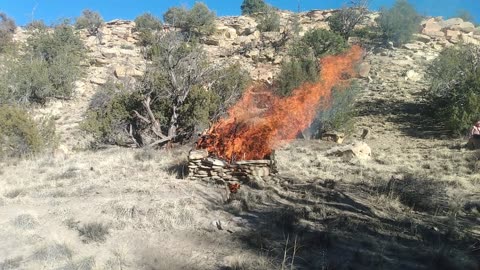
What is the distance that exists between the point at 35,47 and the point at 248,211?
94.3 feet

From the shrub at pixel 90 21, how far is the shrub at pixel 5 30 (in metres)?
6.14

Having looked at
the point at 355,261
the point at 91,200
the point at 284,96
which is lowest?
Result: the point at 91,200

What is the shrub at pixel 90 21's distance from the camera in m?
40.8

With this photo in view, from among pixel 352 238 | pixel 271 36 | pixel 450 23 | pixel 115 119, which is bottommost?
pixel 352 238

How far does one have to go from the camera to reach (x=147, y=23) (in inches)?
1574

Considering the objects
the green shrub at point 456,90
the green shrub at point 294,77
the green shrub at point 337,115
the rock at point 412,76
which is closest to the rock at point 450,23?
the rock at point 412,76

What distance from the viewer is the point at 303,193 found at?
9.17 meters

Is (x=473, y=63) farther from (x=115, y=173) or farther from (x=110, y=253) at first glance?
(x=110, y=253)

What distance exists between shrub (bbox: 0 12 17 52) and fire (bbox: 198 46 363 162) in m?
23.2

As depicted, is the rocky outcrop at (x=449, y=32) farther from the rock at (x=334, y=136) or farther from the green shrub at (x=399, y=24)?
the rock at (x=334, y=136)

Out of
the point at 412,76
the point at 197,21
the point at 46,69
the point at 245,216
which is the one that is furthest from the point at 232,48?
the point at 245,216

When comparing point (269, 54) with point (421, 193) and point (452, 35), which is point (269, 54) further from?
point (421, 193)

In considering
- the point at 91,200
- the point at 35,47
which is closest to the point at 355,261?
the point at 91,200

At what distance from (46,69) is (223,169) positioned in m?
20.4
